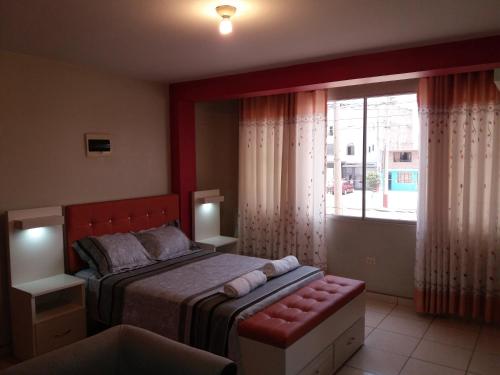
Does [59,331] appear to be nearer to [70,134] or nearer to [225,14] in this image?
[70,134]

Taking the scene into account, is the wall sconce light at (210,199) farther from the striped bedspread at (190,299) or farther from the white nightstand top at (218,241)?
the striped bedspread at (190,299)

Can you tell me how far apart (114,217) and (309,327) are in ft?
7.46

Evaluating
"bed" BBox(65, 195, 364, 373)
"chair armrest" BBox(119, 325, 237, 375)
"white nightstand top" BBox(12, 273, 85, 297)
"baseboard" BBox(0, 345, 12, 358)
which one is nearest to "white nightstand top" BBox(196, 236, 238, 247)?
"bed" BBox(65, 195, 364, 373)

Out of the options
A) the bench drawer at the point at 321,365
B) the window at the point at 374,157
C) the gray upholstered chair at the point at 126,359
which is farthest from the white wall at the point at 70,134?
the bench drawer at the point at 321,365

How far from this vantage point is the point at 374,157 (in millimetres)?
4406

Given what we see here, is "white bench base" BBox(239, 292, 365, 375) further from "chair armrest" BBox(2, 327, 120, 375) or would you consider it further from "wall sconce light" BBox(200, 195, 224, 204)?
"wall sconce light" BBox(200, 195, 224, 204)

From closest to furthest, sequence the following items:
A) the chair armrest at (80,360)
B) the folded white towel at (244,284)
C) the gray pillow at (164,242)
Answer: the chair armrest at (80,360), the folded white towel at (244,284), the gray pillow at (164,242)

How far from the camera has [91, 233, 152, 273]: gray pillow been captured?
3515mm

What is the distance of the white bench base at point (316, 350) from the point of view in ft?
7.93

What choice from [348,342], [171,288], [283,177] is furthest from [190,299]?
[283,177]

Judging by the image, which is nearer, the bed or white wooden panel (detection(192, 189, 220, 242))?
the bed

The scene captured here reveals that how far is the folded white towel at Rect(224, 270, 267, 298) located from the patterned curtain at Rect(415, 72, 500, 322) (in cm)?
177

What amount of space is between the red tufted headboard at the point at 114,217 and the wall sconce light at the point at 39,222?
0.83 ft

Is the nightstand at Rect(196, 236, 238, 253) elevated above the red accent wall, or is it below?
below
